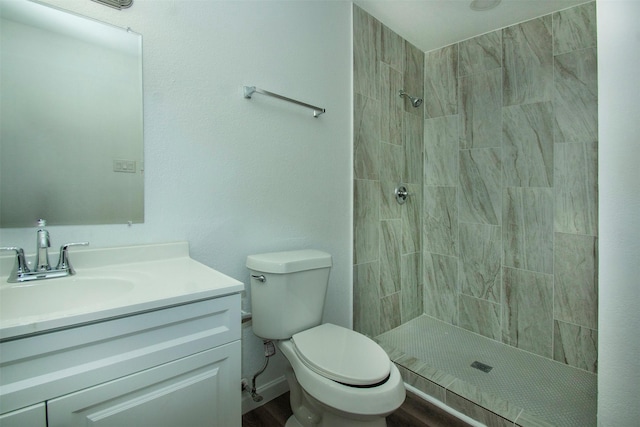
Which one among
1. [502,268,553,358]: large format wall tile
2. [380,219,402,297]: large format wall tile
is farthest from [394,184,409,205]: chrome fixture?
[502,268,553,358]: large format wall tile

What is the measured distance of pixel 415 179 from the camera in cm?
250

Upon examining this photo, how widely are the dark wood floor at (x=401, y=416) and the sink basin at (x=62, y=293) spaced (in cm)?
95

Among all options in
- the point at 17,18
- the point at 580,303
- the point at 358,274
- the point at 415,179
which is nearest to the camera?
the point at 17,18

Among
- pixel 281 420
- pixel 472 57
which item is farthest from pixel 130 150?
pixel 472 57

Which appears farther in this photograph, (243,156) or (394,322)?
(394,322)

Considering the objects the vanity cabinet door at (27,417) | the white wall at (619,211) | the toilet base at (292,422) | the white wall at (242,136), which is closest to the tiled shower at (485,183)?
the white wall at (242,136)

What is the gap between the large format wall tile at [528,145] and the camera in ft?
6.49

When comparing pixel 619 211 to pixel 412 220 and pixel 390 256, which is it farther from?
pixel 412 220

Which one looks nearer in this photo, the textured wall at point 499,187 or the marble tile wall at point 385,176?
the textured wall at point 499,187

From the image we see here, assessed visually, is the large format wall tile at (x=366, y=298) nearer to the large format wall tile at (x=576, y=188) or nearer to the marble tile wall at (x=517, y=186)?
the marble tile wall at (x=517, y=186)

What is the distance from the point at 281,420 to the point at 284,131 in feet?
4.78

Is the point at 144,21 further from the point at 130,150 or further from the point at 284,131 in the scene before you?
the point at 284,131

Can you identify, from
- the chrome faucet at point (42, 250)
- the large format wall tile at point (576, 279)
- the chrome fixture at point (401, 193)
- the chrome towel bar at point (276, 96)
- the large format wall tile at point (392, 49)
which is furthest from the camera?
the chrome fixture at point (401, 193)

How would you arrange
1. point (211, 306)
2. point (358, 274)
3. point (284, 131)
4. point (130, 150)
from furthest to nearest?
point (358, 274) < point (284, 131) < point (130, 150) < point (211, 306)
